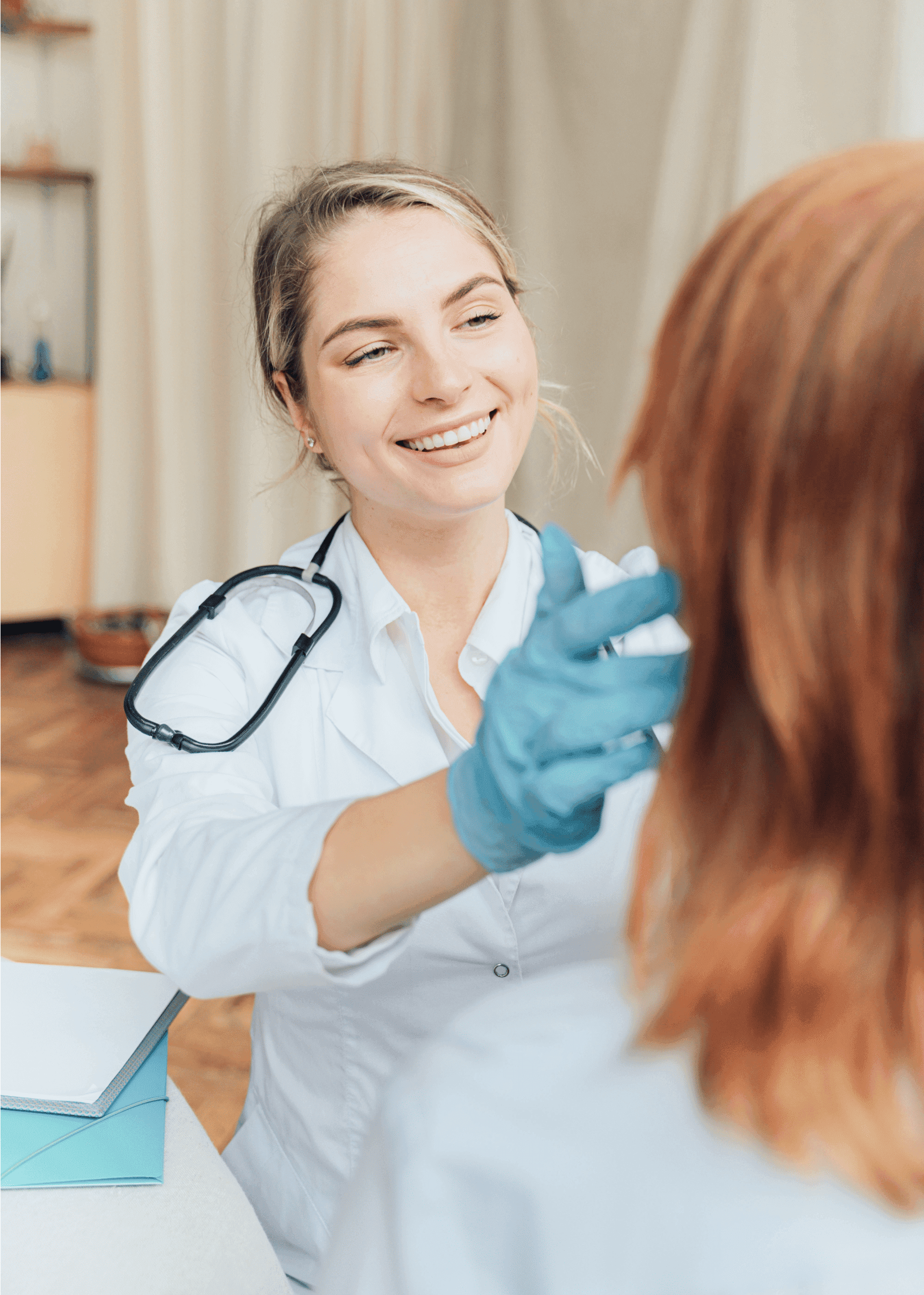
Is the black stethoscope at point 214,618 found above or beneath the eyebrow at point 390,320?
beneath

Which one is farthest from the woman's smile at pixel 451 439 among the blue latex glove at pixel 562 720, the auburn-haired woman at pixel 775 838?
the auburn-haired woman at pixel 775 838

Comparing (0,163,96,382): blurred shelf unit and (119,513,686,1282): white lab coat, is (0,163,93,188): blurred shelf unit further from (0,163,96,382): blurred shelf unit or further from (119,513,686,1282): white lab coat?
(119,513,686,1282): white lab coat

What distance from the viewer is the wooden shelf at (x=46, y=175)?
348 cm

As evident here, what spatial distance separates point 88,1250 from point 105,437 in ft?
10.4

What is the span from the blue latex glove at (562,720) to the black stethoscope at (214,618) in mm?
294

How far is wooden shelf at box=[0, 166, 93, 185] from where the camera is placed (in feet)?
11.4

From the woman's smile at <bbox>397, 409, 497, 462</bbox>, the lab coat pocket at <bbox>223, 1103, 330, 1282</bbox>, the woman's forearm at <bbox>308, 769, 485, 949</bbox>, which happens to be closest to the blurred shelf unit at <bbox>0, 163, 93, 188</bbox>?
the woman's smile at <bbox>397, 409, 497, 462</bbox>

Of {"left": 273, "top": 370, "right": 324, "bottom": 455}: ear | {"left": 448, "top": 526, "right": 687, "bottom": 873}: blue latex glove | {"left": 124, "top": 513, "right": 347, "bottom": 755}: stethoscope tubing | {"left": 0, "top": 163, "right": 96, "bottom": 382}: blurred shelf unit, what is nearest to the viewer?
{"left": 448, "top": 526, "right": 687, "bottom": 873}: blue latex glove

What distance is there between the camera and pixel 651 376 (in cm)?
44

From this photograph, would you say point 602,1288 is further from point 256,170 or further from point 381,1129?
point 256,170

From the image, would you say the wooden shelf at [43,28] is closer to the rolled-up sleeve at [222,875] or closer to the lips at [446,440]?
the lips at [446,440]

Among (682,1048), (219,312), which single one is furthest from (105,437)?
(682,1048)

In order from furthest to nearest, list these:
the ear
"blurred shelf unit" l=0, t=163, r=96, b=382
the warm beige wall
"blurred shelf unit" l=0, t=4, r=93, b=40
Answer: "blurred shelf unit" l=0, t=163, r=96, b=382, "blurred shelf unit" l=0, t=4, r=93, b=40, the warm beige wall, the ear

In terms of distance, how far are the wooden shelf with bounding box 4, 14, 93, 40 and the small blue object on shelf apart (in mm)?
929
